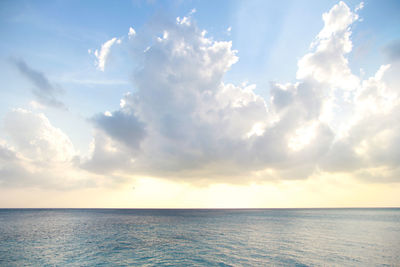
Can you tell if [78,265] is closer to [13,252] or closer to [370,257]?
[13,252]

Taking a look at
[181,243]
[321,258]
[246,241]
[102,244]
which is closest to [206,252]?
[181,243]

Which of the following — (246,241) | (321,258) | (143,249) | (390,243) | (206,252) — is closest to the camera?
(321,258)

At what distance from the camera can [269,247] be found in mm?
42594

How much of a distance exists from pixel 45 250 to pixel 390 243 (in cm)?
7086

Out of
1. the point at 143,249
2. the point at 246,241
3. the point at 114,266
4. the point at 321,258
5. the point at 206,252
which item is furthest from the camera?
the point at 246,241

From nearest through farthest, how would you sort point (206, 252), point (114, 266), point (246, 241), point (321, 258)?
point (114, 266) → point (321, 258) → point (206, 252) → point (246, 241)

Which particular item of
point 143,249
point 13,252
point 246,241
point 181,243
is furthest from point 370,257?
point 13,252

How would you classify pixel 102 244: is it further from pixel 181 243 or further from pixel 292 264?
pixel 292 264

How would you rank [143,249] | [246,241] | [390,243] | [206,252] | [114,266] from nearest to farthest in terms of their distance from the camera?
[114,266], [206,252], [143,249], [390,243], [246,241]

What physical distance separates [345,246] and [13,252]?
64.3m

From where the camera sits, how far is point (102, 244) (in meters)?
46.3

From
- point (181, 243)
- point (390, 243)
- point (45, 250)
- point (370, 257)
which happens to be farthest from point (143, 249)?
point (390, 243)

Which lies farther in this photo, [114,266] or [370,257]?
[370,257]

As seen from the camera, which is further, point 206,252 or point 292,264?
point 206,252
